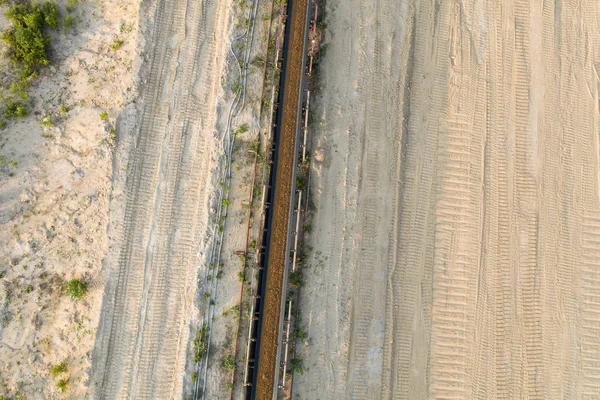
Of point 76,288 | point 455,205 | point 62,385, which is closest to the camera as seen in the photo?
point 62,385

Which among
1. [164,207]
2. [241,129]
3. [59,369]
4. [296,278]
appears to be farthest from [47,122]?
[296,278]

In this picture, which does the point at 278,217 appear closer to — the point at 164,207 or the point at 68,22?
the point at 164,207

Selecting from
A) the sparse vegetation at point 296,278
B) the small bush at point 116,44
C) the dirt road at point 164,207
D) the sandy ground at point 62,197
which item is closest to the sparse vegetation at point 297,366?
the sparse vegetation at point 296,278

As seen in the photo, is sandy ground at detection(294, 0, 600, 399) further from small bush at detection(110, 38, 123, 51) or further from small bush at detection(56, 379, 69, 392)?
small bush at detection(56, 379, 69, 392)

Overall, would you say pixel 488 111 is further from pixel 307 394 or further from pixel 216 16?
pixel 307 394

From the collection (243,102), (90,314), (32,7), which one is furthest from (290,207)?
(32,7)

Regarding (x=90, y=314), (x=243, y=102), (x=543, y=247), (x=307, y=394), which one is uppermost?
(x=243, y=102)

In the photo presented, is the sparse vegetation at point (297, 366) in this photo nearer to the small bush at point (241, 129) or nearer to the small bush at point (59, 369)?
the small bush at point (59, 369)
